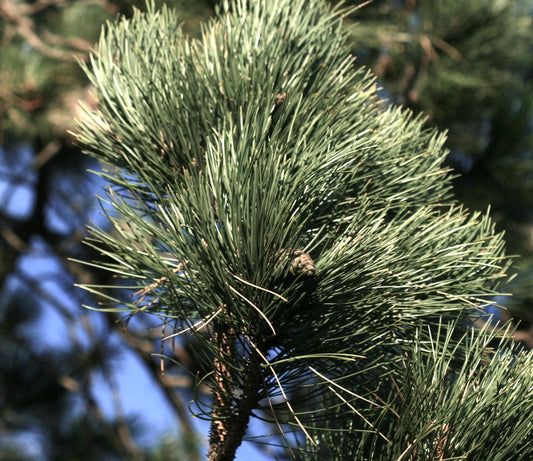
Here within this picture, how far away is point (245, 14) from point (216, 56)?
0.06 metres

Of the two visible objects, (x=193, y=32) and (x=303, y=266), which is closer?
(x=303, y=266)

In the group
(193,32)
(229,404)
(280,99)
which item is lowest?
(229,404)

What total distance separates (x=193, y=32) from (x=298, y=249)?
0.68m

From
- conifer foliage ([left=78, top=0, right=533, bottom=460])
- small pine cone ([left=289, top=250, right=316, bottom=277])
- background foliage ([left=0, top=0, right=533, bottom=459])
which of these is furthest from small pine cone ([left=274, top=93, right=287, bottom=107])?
background foliage ([left=0, top=0, right=533, bottom=459])

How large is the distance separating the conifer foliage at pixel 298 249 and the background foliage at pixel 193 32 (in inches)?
21.4

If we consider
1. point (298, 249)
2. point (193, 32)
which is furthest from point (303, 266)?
point (193, 32)

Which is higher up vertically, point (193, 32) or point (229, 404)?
point (193, 32)

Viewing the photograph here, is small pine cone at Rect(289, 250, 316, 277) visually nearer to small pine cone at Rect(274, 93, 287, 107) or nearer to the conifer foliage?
the conifer foliage

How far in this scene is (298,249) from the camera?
39 centimetres

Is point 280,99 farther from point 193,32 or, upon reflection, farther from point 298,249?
point 193,32

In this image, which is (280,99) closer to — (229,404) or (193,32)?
(229,404)

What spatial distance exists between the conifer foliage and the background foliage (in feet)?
1.78

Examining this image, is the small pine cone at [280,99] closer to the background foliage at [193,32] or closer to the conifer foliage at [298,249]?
the conifer foliage at [298,249]

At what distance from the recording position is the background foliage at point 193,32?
1245 millimetres
